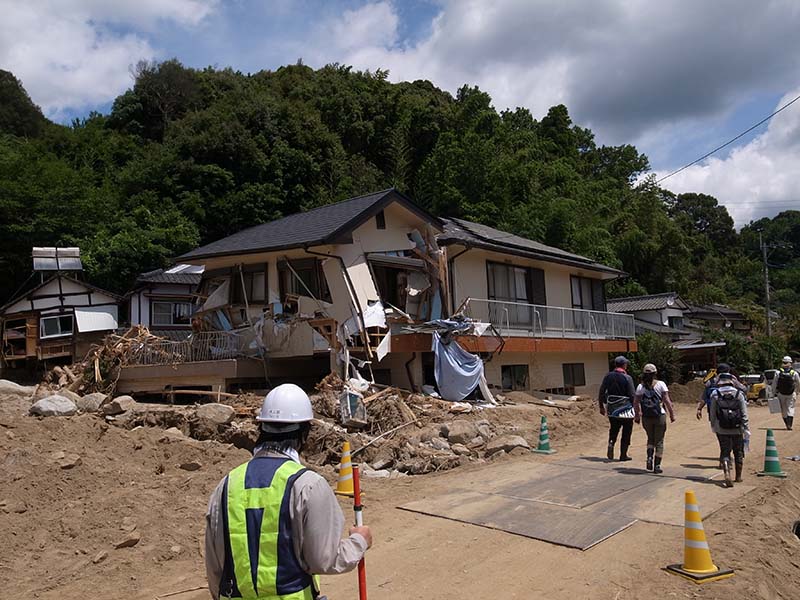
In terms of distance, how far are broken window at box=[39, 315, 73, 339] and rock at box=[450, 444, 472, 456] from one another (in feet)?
70.9

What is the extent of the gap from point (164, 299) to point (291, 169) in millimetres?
13831

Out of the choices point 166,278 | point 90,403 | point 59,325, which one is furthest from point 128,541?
point 59,325

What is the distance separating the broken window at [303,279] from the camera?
18.1m

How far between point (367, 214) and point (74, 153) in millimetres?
32657

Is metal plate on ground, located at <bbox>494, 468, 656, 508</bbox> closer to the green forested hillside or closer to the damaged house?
the damaged house

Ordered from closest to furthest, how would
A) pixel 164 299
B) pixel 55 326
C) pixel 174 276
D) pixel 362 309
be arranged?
pixel 362 309, pixel 55 326, pixel 174 276, pixel 164 299

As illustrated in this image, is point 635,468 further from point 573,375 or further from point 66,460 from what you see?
point 573,375

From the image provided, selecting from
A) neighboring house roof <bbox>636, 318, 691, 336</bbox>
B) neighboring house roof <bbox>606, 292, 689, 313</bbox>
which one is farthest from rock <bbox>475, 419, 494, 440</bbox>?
neighboring house roof <bbox>606, 292, 689, 313</bbox>

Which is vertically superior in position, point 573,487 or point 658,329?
point 658,329

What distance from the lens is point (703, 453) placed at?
12.9 m

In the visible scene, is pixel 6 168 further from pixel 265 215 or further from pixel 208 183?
pixel 265 215

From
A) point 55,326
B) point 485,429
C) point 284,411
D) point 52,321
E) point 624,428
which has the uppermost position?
point 52,321

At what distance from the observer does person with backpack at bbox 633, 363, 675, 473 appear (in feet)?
34.2

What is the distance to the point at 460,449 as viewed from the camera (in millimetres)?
12469
